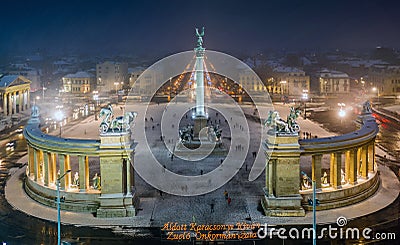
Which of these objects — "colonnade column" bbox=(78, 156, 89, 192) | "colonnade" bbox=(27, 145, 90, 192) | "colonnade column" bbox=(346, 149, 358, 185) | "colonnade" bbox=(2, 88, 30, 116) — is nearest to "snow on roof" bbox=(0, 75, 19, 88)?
"colonnade" bbox=(2, 88, 30, 116)

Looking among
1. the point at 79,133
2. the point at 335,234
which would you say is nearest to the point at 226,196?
the point at 335,234

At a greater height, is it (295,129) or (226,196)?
(295,129)

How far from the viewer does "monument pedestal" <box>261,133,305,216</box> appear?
33562 millimetres

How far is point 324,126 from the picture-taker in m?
76.9

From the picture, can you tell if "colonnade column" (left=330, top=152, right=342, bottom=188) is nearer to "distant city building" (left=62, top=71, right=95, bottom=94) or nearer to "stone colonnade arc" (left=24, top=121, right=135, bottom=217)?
"stone colonnade arc" (left=24, top=121, right=135, bottom=217)

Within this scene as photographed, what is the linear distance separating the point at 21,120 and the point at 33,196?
2251 inches

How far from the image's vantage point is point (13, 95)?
98.8m

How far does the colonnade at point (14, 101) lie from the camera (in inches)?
3733

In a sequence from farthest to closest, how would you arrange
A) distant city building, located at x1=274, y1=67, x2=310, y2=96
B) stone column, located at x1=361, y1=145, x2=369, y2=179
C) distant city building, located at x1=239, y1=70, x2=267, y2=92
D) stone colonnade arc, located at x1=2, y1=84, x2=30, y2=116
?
1. distant city building, located at x1=239, y1=70, x2=267, y2=92
2. distant city building, located at x1=274, y1=67, x2=310, y2=96
3. stone colonnade arc, located at x1=2, y1=84, x2=30, y2=116
4. stone column, located at x1=361, y1=145, x2=369, y2=179

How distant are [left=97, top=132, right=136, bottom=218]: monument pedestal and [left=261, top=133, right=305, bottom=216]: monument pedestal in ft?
33.8

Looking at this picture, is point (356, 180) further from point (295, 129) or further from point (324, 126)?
point (324, 126)

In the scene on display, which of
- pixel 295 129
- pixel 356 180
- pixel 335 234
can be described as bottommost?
pixel 335 234

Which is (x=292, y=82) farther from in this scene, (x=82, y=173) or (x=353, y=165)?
(x=82, y=173)

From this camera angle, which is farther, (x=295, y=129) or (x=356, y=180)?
(x=356, y=180)
